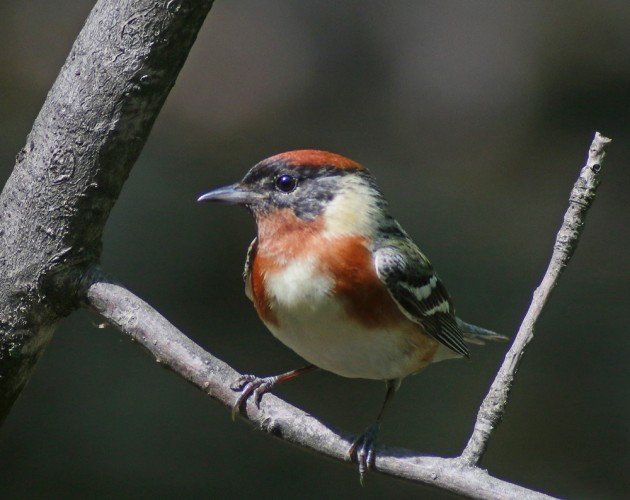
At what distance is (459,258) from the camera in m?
5.29

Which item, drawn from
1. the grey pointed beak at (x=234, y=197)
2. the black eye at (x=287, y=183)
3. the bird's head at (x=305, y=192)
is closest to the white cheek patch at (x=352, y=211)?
the bird's head at (x=305, y=192)

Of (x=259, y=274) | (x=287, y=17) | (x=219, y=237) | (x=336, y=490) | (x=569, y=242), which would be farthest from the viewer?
(x=287, y=17)

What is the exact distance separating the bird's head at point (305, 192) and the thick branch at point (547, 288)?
0.70 meters

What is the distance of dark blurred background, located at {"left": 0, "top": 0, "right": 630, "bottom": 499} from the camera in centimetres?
464

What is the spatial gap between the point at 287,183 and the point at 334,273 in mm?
375

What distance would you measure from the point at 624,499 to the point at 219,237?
253cm

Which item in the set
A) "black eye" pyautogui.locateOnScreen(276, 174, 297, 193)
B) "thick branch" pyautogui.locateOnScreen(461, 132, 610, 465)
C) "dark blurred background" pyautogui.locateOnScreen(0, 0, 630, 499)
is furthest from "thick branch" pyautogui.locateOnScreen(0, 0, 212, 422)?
"dark blurred background" pyautogui.locateOnScreen(0, 0, 630, 499)

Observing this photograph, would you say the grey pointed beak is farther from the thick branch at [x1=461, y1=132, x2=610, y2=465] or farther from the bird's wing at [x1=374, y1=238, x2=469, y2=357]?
the thick branch at [x1=461, y1=132, x2=610, y2=465]

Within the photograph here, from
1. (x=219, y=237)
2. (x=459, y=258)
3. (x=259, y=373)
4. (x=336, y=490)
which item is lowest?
(x=336, y=490)

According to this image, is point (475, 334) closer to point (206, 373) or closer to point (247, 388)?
point (247, 388)

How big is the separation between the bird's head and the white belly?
0.22 m

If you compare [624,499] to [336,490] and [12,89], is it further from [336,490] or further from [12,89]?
[12,89]

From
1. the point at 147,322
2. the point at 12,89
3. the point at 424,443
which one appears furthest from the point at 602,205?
the point at 147,322

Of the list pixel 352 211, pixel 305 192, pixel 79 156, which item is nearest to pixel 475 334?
pixel 352 211
